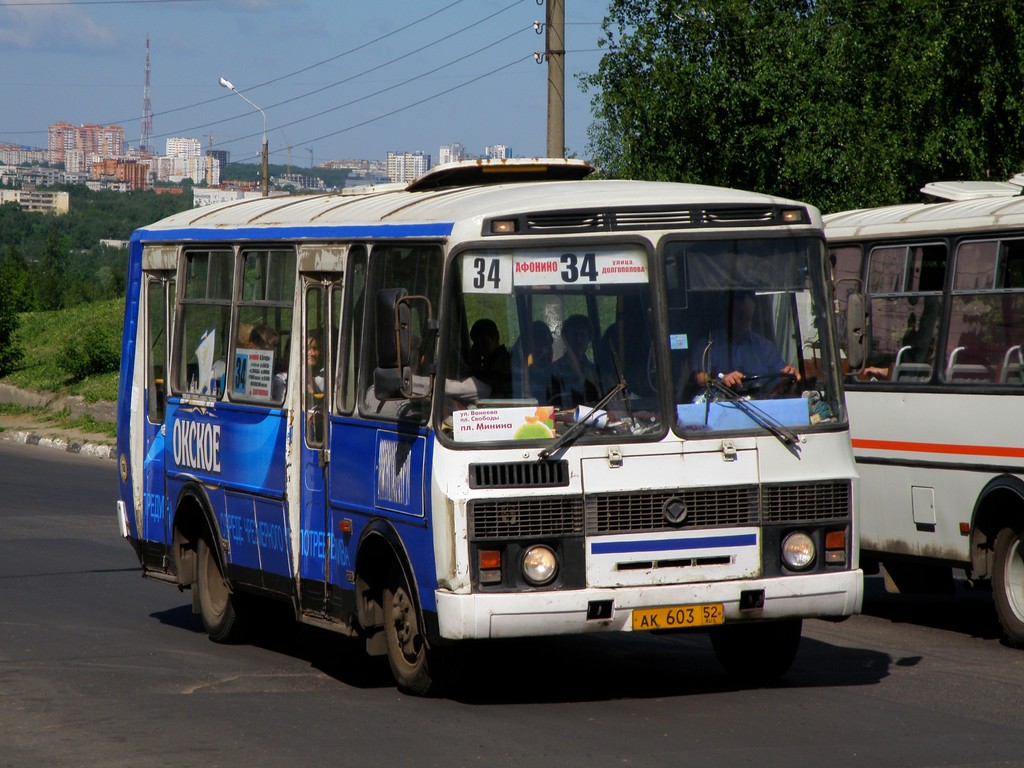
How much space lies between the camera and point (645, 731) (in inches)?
293

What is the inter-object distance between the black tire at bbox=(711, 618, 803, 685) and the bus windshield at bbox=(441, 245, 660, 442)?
58.8 inches

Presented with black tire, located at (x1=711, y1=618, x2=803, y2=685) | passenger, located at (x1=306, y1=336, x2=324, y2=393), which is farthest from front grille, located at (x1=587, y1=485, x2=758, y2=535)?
passenger, located at (x1=306, y1=336, x2=324, y2=393)

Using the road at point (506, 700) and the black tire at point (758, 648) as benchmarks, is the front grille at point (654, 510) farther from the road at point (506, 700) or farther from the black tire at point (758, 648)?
the road at point (506, 700)

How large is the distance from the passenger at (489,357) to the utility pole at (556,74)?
13351mm

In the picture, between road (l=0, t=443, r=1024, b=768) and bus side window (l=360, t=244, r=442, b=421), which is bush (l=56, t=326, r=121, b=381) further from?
bus side window (l=360, t=244, r=442, b=421)

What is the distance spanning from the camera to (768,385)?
8.23 m

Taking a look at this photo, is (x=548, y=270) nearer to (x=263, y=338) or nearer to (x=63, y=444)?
(x=263, y=338)

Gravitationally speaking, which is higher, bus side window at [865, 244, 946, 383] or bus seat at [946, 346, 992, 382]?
bus side window at [865, 244, 946, 383]

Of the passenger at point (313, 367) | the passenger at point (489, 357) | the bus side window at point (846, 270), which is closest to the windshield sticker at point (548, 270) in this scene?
the passenger at point (489, 357)

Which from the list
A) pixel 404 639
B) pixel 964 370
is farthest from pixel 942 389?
pixel 404 639

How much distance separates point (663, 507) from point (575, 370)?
77cm

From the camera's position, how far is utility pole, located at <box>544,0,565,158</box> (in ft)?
69.9

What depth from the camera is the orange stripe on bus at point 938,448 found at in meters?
10.3

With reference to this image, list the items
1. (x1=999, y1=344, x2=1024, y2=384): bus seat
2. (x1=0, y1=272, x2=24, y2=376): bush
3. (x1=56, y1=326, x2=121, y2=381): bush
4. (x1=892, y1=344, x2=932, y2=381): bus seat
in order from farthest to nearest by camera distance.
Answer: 1. (x1=0, y1=272, x2=24, y2=376): bush
2. (x1=56, y1=326, x2=121, y2=381): bush
3. (x1=892, y1=344, x2=932, y2=381): bus seat
4. (x1=999, y1=344, x2=1024, y2=384): bus seat
